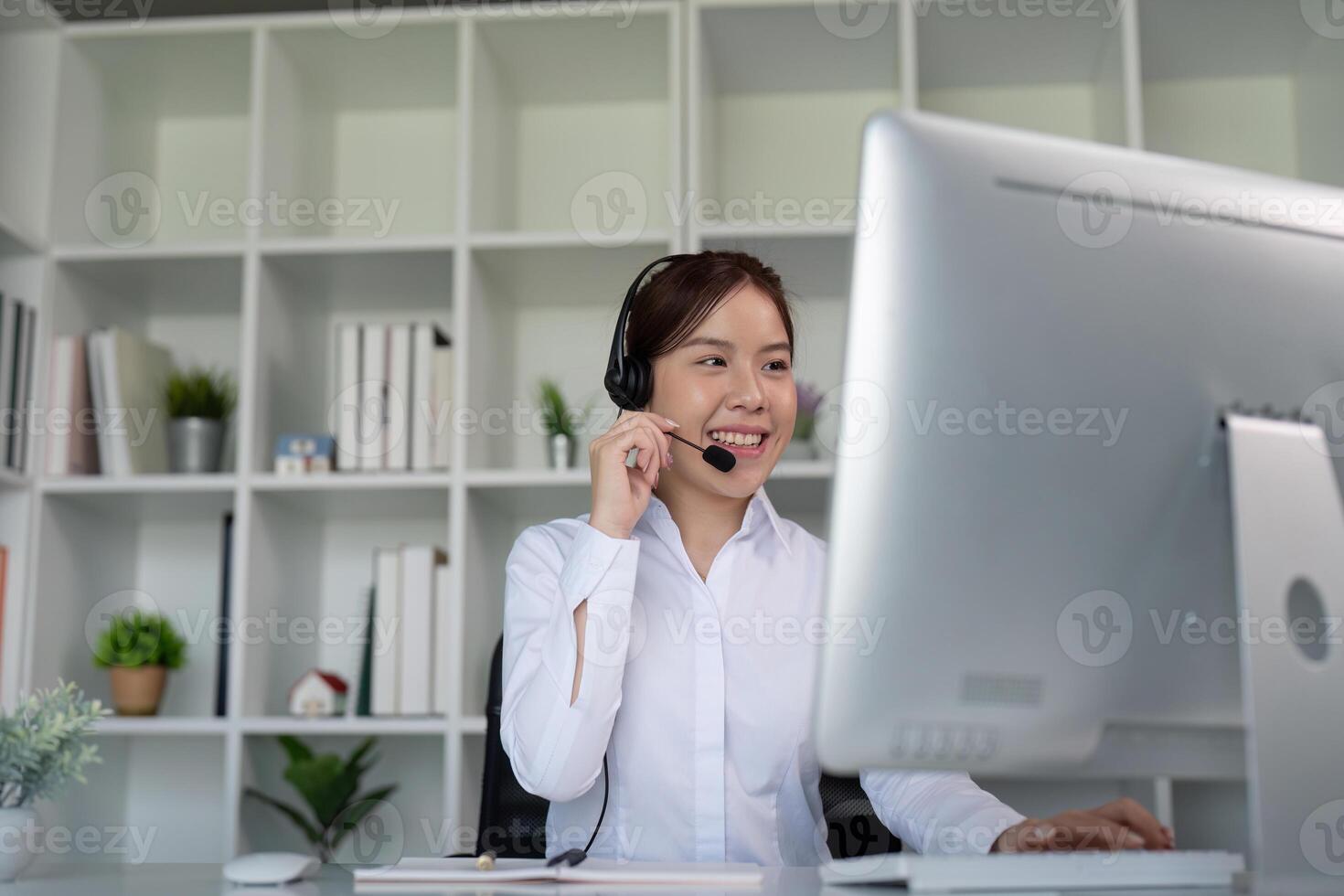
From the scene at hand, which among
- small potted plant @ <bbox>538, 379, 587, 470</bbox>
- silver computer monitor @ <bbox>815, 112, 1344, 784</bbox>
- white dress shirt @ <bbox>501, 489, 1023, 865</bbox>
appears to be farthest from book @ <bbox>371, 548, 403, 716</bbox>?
silver computer monitor @ <bbox>815, 112, 1344, 784</bbox>

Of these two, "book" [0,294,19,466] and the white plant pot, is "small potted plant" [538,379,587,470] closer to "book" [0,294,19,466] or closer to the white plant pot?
"book" [0,294,19,466]

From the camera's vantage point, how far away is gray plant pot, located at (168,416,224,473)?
261cm

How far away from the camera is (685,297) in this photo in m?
1.75

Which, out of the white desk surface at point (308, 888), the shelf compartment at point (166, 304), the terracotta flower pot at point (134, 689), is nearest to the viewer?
the white desk surface at point (308, 888)

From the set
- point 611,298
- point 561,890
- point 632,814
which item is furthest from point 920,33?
point 561,890

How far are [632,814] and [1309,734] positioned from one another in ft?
2.82

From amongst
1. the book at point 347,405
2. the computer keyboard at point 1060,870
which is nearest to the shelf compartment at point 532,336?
the book at point 347,405

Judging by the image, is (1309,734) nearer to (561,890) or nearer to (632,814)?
(561,890)

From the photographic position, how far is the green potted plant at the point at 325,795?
8.31ft

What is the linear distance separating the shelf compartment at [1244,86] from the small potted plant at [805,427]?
3.36 ft

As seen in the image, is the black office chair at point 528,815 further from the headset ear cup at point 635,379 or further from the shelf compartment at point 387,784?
the shelf compartment at point 387,784

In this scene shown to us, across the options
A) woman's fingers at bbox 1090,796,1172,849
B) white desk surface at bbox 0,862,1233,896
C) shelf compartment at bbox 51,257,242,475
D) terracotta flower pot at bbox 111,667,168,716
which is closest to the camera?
white desk surface at bbox 0,862,1233,896

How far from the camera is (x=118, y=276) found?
272 cm

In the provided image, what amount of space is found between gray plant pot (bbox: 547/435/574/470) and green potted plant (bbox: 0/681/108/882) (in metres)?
1.13
